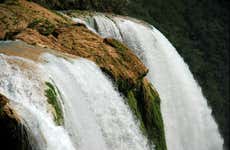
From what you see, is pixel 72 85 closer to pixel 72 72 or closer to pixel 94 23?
pixel 72 72

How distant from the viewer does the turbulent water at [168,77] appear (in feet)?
64.0

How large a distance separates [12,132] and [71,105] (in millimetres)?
2871

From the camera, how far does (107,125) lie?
41.3 feet

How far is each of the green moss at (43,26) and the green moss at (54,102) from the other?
3.82m

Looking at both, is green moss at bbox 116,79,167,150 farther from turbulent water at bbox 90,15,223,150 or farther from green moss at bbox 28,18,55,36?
turbulent water at bbox 90,15,223,150

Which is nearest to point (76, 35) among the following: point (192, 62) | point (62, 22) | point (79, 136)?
point (62, 22)

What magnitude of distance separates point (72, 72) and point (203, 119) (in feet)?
35.1

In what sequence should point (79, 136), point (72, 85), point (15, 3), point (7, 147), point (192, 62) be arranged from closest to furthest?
point (7, 147)
point (79, 136)
point (72, 85)
point (15, 3)
point (192, 62)

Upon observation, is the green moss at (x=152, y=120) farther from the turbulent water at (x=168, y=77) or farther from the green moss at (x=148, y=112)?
the turbulent water at (x=168, y=77)

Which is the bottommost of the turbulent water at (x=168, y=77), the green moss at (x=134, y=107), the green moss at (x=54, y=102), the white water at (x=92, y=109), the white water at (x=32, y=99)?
the turbulent water at (x=168, y=77)

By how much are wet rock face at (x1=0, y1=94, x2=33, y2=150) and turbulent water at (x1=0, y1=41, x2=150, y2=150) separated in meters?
0.16

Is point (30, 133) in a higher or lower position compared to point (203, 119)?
higher

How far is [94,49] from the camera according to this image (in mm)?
14594

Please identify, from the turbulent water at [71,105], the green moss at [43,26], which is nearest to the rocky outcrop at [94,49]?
the green moss at [43,26]
